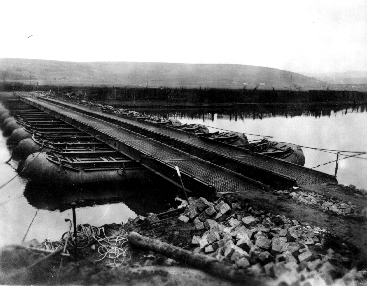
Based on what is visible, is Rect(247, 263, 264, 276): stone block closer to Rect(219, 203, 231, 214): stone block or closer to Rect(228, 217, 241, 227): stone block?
Rect(228, 217, 241, 227): stone block

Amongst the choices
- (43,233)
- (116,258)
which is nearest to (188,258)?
(116,258)

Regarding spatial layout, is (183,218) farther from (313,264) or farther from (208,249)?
(313,264)

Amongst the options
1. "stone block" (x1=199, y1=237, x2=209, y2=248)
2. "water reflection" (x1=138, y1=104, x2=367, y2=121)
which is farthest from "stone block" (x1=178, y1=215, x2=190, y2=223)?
"water reflection" (x1=138, y1=104, x2=367, y2=121)

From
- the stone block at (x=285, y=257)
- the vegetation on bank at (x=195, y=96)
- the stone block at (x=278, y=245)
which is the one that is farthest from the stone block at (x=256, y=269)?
Answer: the vegetation on bank at (x=195, y=96)

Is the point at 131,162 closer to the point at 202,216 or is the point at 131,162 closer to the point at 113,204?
the point at 113,204

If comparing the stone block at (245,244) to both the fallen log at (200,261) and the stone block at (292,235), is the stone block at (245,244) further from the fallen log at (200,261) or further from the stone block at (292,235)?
the stone block at (292,235)
